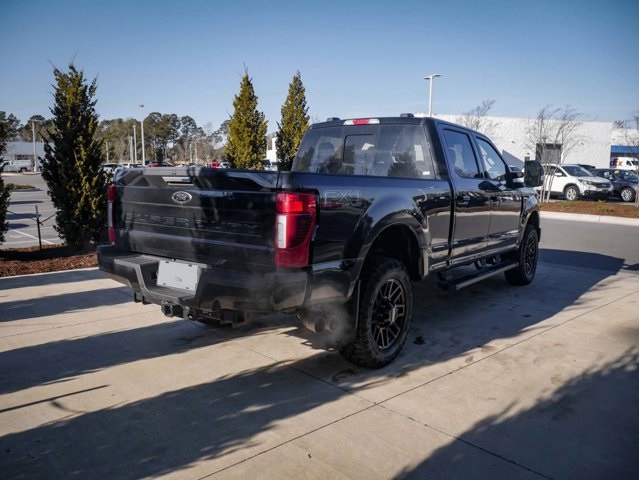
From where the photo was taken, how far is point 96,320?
201 inches

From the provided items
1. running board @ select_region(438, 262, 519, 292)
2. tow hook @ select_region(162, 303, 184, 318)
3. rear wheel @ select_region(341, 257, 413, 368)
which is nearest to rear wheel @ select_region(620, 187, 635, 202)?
running board @ select_region(438, 262, 519, 292)

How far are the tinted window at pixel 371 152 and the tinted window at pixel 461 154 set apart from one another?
1.27 ft

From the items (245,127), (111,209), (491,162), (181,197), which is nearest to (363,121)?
(491,162)

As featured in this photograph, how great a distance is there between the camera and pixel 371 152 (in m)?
4.87

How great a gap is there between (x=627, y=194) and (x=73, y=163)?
24792 mm

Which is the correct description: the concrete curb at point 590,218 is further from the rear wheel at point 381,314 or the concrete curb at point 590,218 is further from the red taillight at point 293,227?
the red taillight at point 293,227

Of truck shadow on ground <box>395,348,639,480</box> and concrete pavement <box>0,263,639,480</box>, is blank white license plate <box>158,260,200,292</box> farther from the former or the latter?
truck shadow on ground <box>395,348,639,480</box>

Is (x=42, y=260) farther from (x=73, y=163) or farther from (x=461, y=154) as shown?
(x=461, y=154)

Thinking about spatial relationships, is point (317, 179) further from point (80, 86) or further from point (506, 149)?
point (506, 149)

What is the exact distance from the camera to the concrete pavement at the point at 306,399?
106 inches

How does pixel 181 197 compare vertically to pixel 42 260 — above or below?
above

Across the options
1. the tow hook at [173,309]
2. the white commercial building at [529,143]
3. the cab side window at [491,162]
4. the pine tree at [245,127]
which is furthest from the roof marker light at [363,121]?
the white commercial building at [529,143]

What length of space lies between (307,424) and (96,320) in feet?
9.99

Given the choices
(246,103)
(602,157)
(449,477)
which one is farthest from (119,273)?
(602,157)
